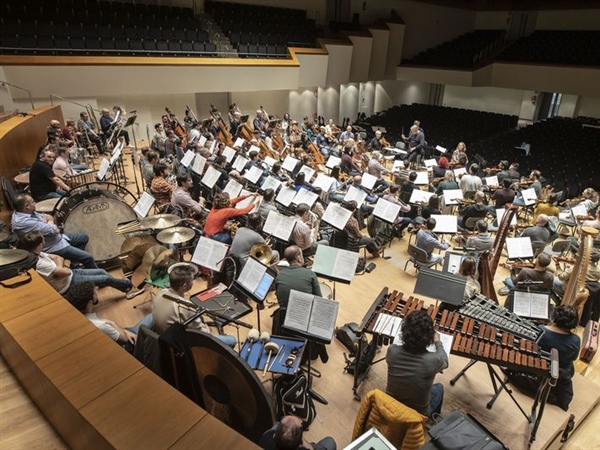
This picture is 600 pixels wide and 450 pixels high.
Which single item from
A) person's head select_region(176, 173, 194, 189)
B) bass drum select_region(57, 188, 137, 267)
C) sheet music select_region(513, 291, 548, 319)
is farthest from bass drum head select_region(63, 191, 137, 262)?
sheet music select_region(513, 291, 548, 319)

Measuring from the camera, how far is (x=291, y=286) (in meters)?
4.45

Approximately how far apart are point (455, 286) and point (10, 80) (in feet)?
45.3

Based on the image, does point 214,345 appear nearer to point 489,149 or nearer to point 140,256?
point 140,256

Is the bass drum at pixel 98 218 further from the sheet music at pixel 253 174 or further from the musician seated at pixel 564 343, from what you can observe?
the musician seated at pixel 564 343

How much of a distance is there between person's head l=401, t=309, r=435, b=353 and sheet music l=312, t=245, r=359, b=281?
1.46m

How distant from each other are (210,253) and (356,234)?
3.09 m

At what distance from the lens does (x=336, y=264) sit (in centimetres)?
482

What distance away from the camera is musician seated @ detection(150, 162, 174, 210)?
284 inches

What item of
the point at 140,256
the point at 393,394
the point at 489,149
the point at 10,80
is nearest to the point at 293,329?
the point at 393,394

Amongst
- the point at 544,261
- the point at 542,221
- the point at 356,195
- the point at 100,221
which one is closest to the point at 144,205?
A: the point at 100,221

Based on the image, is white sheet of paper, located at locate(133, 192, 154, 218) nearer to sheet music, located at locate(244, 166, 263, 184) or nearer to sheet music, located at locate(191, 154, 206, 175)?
sheet music, located at locate(191, 154, 206, 175)

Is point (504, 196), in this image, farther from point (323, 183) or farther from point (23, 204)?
point (23, 204)

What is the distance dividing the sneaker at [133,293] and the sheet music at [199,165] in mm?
3507

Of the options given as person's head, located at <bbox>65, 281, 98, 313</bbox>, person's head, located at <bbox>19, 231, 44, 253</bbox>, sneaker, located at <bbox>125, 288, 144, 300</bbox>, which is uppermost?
person's head, located at <bbox>19, 231, 44, 253</bbox>
